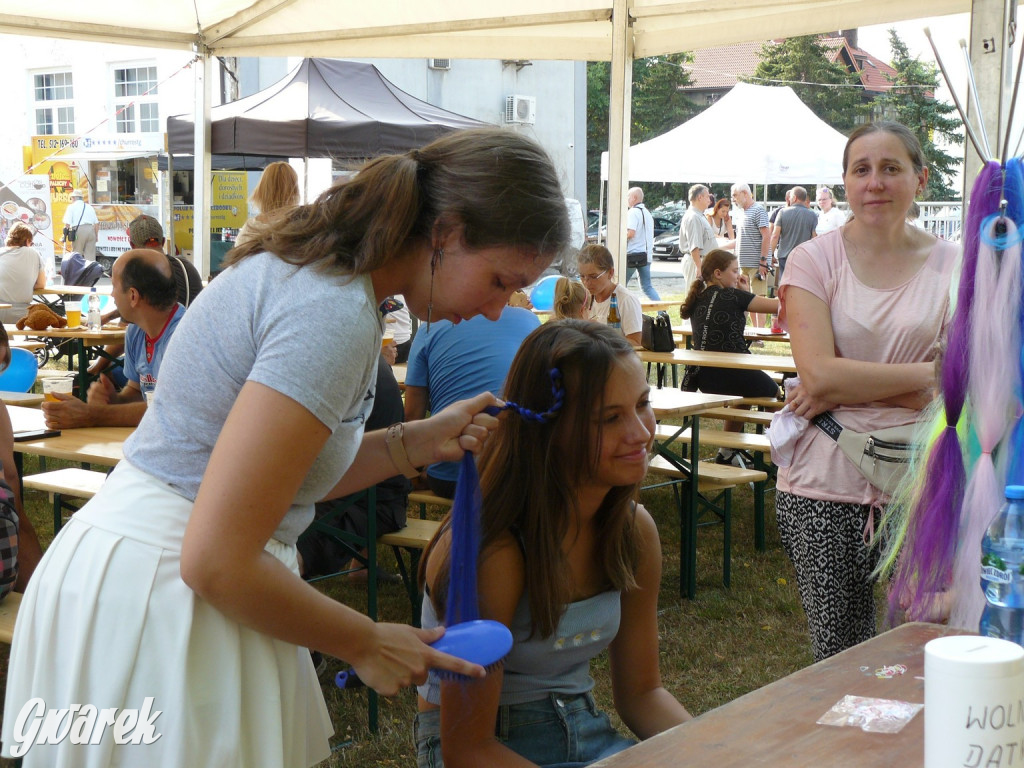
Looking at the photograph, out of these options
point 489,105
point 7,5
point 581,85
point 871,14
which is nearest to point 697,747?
point 871,14

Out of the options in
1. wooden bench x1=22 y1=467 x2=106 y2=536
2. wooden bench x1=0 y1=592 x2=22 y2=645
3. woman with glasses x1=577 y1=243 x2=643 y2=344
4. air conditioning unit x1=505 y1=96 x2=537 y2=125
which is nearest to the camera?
wooden bench x1=0 y1=592 x2=22 y2=645

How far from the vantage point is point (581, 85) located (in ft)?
81.3

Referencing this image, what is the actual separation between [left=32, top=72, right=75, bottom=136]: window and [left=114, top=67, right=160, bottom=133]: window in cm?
92

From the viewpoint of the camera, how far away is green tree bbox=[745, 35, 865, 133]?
122 feet

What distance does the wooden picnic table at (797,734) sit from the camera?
1.19m

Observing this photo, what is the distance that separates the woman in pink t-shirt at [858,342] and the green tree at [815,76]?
120 feet

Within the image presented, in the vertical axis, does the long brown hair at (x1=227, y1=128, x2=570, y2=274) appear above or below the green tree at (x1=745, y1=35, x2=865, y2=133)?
below

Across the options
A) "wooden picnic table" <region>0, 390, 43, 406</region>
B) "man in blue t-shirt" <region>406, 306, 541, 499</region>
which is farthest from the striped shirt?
"man in blue t-shirt" <region>406, 306, 541, 499</region>

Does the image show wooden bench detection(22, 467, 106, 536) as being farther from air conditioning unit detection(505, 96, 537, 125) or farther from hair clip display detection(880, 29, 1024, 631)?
air conditioning unit detection(505, 96, 537, 125)

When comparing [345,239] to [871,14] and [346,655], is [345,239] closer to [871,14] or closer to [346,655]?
[346,655]

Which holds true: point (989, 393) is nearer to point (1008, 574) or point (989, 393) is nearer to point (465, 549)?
point (1008, 574)

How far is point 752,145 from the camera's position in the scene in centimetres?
1355

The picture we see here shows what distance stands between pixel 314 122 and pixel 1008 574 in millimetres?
8211

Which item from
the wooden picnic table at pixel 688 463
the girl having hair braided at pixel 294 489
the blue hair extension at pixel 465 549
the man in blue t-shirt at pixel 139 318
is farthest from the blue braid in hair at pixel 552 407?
the wooden picnic table at pixel 688 463
